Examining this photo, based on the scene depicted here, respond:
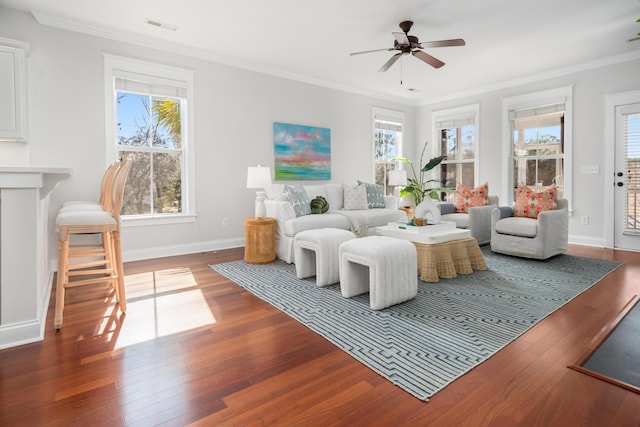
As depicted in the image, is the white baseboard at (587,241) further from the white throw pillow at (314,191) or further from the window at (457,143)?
the white throw pillow at (314,191)

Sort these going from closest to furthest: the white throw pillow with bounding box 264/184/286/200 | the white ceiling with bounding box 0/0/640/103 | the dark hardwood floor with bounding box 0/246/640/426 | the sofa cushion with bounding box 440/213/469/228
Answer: the dark hardwood floor with bounding box 0/246/640/426 → the white ceiling with bounding box 0/0/640/103 → the white throw pillow with bounding box 264/184/286/200 → the sofa cushion with bounding box 440/213/469/228

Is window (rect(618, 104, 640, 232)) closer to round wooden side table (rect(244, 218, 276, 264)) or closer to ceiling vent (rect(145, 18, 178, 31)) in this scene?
round wooden side table (rect(244, 218, 276, 264))

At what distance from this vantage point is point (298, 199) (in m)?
4.28

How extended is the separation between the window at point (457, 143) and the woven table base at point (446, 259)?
3376mm

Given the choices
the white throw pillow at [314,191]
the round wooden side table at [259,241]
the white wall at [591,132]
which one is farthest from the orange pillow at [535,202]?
the round wooden side table at [259,241]

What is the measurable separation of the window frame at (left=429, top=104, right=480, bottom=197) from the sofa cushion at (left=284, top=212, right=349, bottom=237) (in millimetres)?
3345

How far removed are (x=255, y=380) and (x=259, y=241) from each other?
2.35 m

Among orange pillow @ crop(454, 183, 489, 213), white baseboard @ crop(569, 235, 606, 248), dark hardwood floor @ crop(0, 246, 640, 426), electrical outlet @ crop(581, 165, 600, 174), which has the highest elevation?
electrical outlet @ crop(581, 165, 600, 174)

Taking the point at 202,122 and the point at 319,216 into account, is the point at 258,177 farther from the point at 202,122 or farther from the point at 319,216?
the point at 202,122

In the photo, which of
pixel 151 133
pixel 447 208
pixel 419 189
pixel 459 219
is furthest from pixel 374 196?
pixel 151 133

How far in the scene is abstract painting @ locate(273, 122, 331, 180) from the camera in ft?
17.5

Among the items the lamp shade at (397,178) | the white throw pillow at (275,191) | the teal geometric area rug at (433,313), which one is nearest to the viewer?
the teal geometric area rug at (433,313)

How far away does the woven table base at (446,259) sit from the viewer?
10.3ft

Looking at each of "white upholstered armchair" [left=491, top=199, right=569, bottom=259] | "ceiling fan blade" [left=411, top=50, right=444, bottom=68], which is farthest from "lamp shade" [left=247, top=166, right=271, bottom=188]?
"white upholstered armchair" [left=491, top=199, right=569, bottom=259]
